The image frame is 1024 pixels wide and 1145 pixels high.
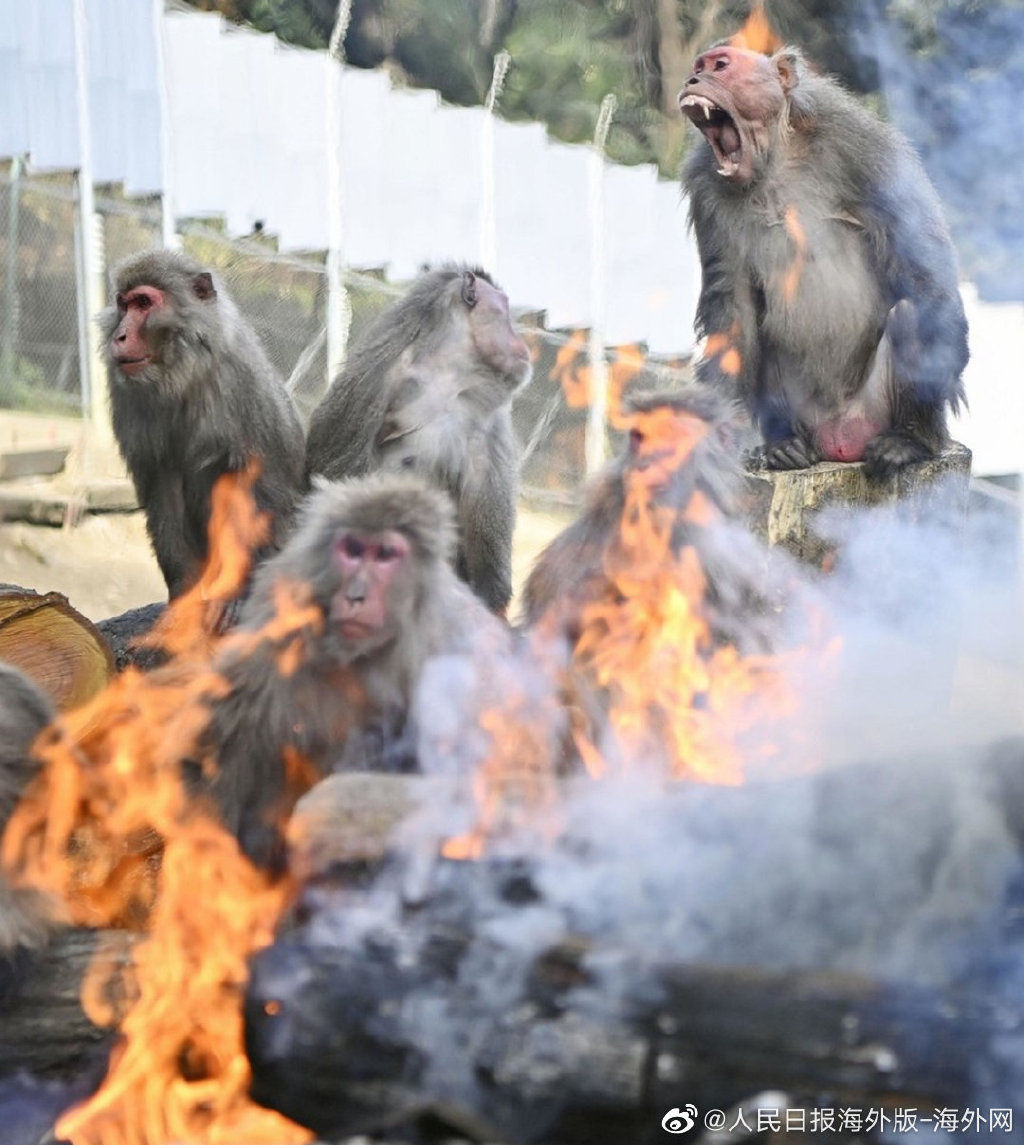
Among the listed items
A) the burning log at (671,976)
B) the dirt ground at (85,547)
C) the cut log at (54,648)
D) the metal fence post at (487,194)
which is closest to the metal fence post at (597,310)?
the metal fence post at (487,194)

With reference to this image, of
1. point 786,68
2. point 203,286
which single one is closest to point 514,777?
point 203,286

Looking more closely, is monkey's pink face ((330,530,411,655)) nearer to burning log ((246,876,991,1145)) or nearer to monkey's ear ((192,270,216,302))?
burning log ((246,876,991,1145))

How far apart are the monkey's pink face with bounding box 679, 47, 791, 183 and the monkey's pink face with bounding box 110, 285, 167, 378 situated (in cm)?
185

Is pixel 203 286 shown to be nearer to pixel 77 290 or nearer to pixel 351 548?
pixel 351 548

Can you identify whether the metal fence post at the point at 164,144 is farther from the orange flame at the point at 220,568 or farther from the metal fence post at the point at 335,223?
the orange flame at the point at 220,568

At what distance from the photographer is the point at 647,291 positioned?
1248 centimetres

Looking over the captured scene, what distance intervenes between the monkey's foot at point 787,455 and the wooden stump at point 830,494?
5cm

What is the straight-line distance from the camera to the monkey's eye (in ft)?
12.0

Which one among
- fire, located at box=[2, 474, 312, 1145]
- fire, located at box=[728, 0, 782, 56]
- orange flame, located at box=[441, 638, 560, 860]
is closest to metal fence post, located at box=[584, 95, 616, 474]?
fire, located at box=[728, 0, 782, 56]

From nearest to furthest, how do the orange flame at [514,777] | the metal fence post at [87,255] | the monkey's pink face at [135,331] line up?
the orange flame at [514,777]
the monkey's pink face at [135,331]
the metal fence post at [87,255]

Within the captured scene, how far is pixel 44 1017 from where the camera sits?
3.42 meters

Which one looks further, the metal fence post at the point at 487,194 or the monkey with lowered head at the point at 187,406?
the metal fence post at the point at 487,194

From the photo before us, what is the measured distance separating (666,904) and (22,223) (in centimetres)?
930

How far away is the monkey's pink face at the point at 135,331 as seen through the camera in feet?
17.1
